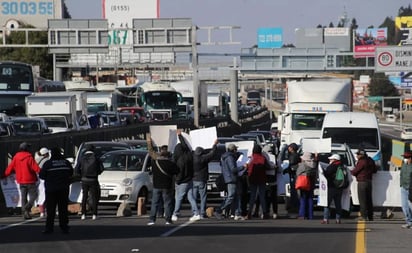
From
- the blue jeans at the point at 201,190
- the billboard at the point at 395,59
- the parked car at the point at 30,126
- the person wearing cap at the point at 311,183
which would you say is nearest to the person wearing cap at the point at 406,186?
the person wearing cap at the point at 311,183

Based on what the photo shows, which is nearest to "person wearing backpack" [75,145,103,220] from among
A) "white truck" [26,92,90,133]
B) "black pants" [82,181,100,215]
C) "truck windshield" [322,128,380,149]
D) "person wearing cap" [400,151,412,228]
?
"black pants" [82,181,100,215]

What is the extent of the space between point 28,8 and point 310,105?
78.4 metres

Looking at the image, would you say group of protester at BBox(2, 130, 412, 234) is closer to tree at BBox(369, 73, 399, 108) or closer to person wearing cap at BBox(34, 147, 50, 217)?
person wearing cap at BBox(34, 147, 50, 217)

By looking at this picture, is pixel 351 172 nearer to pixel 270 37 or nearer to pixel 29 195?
pixel 29 195

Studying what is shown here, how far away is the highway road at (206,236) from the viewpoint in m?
17.6

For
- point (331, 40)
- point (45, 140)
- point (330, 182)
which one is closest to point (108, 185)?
point (330, 182)

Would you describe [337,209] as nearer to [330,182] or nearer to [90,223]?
[330,182]

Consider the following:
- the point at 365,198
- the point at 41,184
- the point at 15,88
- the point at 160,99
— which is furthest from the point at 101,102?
the point at 365,198

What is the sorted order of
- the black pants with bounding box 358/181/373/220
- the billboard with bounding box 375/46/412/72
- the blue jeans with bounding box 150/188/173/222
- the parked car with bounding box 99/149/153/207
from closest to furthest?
1. the blue jeans with bounding box 150/188/173/222
2. the black pants with bounding box 358/181/373/220
3. the parked car with bounding box 99/149/153/207
4. the billboard with bounding box 375/46/412/72

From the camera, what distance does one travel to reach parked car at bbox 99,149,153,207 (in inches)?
1043

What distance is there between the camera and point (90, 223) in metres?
22.8

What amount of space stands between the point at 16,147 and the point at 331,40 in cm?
9979

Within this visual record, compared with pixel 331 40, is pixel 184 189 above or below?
below

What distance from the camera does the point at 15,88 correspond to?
5400 centimetres
